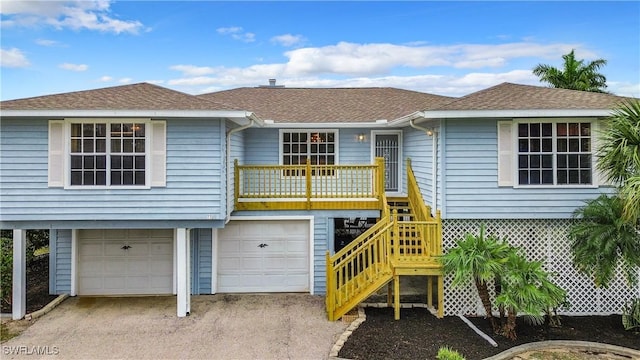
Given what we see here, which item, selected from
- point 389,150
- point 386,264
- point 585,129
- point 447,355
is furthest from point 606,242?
point 389,150

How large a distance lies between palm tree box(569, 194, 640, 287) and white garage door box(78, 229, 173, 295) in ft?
30.4

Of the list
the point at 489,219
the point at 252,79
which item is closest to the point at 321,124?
the point at 489,219

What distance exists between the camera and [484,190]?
7.85 meters

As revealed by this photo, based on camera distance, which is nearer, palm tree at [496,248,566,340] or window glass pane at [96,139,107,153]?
palm tree at [496,248,566,340]

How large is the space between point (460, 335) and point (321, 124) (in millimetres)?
6493

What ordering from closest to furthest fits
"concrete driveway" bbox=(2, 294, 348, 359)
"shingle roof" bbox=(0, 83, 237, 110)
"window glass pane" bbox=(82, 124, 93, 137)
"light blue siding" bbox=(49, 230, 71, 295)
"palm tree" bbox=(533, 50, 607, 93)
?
"concrete driveway" bbox=(2, 294, 348, 359) → "shingle roof" bbox=(0, 83, 237, 110) → "window glass pane" bbox=(82, 124, 93, 137) → "light blue siding" bbox=(49, 230, 71, 295) → "palm tree" bbox=(533, 50, 607, 93)

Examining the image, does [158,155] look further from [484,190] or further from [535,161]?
[535,161]

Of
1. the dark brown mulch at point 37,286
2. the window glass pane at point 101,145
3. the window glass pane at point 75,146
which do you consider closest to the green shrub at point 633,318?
the window glass pane at point 101,145

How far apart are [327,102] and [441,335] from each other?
8867mm

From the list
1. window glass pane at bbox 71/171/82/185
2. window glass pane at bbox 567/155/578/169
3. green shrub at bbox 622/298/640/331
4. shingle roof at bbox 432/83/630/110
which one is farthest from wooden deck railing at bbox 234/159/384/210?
green shrub at bbox 622/298/640/331

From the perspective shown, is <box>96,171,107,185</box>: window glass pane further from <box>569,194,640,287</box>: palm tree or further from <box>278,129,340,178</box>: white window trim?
<box>569,194,640,287</box>: palm tree

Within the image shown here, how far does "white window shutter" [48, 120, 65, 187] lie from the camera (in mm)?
7422

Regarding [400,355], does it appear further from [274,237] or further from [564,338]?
[274,237]

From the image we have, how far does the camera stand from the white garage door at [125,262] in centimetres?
938
